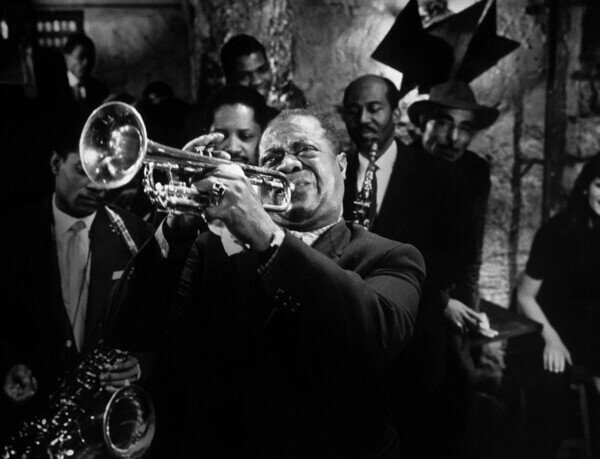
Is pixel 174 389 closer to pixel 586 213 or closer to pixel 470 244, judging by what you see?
pixel 470 244

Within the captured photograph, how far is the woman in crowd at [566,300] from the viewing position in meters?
4.00

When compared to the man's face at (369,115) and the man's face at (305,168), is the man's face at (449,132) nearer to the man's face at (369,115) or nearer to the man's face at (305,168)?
the man's face at (369,115)

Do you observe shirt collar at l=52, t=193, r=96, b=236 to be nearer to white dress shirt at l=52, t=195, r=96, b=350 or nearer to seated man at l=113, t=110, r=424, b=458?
white dress shirt at l=52, t=195, r=96, b=350

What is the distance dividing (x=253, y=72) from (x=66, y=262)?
1696 mm

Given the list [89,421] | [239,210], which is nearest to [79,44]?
[89,421]

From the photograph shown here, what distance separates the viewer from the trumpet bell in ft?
7.78

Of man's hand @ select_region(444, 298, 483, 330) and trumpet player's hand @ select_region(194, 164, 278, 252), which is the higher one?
trumpet player's hand @ select_region(194, 164, 278, 252)

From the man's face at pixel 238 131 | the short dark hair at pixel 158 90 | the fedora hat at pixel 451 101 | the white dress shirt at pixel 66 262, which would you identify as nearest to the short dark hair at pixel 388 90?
the fedora hat at pixel 451 101

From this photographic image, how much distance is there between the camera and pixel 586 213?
160 inches

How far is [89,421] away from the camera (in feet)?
11.7

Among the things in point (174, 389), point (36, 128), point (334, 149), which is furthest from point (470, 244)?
point (36, 128)

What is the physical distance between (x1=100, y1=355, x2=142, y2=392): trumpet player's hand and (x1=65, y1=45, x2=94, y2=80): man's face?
2.52m

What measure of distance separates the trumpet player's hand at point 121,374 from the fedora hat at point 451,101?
234 cm

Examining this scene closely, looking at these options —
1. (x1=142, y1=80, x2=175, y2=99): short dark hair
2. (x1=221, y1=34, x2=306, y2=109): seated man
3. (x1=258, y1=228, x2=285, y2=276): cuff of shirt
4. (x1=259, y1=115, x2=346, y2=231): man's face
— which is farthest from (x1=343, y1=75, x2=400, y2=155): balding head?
(x1=258, y1=228, x2=285, y2=276): cuff of shirt
